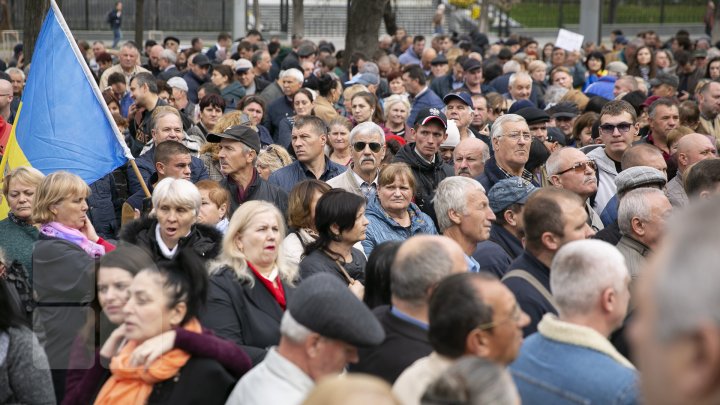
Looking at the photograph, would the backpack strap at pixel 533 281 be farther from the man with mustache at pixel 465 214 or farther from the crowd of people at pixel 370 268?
the man with mustache at pixel 465 214

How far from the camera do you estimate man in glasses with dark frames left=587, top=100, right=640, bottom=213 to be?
9.09 metres

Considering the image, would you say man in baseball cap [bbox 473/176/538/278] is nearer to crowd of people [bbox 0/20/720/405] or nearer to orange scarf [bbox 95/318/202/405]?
crowd of people [bbox 0/20/720/405]

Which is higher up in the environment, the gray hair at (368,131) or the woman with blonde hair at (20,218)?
the gray hair at (368,131)

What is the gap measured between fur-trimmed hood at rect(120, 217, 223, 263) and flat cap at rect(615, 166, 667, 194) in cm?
274

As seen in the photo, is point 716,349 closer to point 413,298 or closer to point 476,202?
point 413,298

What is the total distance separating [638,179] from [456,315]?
3.69m

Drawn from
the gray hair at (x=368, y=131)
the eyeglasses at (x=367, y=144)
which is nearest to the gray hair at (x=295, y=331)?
the eyeglasses at (x=367, y=144)

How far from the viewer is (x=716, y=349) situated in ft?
6.34

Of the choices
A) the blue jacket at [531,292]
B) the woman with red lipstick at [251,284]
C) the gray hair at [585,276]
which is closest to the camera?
the gray hair at [585,276]

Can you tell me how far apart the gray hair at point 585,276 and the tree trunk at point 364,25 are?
1834 centimetres

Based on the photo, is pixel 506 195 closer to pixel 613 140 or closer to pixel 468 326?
pixel 613 140

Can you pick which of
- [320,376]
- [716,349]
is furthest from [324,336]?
[716,349]

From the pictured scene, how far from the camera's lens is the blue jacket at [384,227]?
7.33 meters

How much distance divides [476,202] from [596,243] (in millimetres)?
2390
